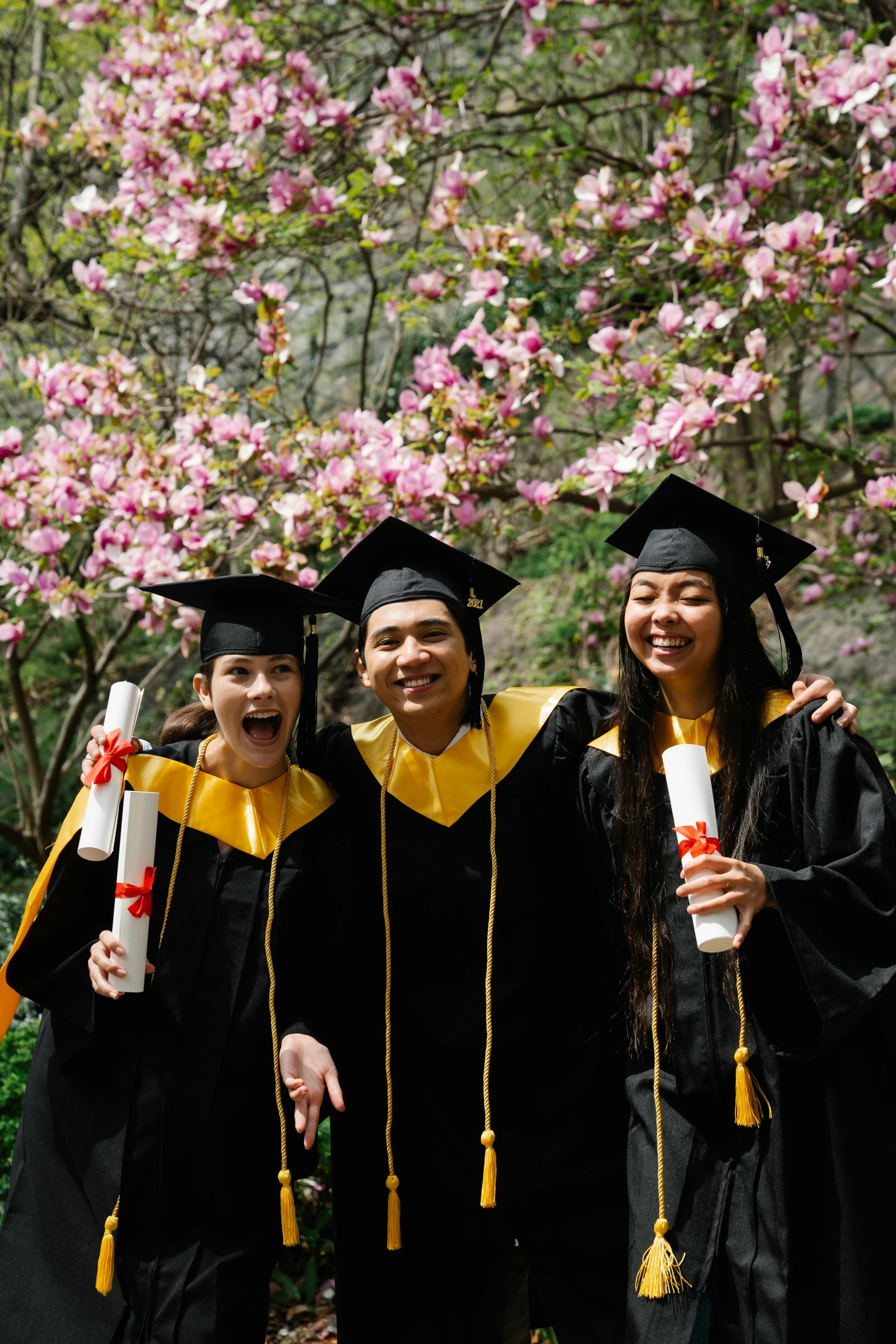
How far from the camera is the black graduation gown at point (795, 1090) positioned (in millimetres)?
2139

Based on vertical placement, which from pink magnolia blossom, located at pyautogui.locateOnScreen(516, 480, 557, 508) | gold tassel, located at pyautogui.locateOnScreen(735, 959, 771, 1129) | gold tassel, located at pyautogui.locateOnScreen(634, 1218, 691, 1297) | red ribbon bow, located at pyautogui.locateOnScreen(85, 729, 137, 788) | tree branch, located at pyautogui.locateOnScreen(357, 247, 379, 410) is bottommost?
gold tassel, located at pyautogui.locateOnScreen(634, 1218, 691, 1297)

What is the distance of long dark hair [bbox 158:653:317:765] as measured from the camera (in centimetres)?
267

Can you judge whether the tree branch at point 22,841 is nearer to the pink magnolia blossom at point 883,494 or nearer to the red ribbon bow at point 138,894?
the red ribbon bow at point 138,894

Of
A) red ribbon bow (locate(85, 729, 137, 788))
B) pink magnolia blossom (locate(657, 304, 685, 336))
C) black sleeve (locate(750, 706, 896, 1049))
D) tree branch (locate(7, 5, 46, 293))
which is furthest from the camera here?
tree branch (locate(7, 5, 46, 293))

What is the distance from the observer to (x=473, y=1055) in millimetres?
2574

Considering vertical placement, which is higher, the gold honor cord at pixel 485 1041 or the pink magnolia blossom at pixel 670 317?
the pink magnolia blossom at pixel 670 317

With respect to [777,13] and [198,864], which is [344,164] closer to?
[777,13]

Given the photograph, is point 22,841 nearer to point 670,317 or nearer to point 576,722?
point 576,722

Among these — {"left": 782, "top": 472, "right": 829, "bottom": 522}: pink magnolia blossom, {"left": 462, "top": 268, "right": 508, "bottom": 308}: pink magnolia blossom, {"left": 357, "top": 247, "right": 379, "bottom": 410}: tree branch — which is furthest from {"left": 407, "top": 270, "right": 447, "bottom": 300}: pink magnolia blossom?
{"left": 782, "top": 472, "right": 829, "bottom": 522}: pink magnolia blossom

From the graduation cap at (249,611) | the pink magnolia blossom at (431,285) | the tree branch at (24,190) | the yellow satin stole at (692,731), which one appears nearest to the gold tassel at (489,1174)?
the yellow satin stole at (692,731)

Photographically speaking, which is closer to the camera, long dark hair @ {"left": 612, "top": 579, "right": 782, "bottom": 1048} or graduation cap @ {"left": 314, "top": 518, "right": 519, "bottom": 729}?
long dark hair @ {"left": 612, "top": 579, "right": 782, "bottom": 1048}

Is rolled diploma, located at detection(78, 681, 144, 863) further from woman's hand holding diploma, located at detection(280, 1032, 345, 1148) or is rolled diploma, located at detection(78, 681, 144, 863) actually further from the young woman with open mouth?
woman's hand holding diploma, located at detection(280, 1032, 345, 1148)

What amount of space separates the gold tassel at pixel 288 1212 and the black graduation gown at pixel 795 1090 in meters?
0.68

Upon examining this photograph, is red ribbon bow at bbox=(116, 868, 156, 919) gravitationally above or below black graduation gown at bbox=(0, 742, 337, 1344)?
above
